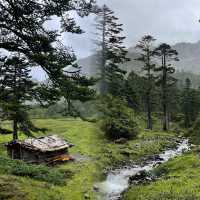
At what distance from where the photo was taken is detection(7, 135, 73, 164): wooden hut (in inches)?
1684

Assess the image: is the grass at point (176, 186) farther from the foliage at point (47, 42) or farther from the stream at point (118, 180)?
the foliage at point (47, 42)

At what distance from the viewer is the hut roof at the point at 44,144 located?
4272cm

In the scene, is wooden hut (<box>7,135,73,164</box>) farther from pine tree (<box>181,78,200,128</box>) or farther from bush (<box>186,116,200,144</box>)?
pine tree (<box>181,78,200,128</box>)

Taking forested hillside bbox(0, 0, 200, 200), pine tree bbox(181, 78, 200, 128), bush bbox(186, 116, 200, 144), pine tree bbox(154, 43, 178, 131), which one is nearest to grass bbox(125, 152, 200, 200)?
forested hillside bbox(0, 0, 200, 200)

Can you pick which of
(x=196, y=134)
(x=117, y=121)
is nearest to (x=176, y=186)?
(x=117, y=121)

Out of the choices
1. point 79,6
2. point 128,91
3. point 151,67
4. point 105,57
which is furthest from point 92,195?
point 128,91

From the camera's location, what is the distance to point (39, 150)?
4228 centimetres

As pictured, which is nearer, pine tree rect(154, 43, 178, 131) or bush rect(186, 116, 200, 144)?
bush rect(186, 116, 200, 144)

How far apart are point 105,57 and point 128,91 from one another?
19282 mm

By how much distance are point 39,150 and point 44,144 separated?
1.88 meters

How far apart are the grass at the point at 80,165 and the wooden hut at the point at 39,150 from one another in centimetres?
148

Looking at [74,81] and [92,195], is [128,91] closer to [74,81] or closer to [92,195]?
[92,195]

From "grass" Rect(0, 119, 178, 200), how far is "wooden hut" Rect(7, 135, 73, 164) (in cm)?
148

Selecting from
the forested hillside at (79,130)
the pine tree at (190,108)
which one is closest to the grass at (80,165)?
the forested hillside at (79,130)
